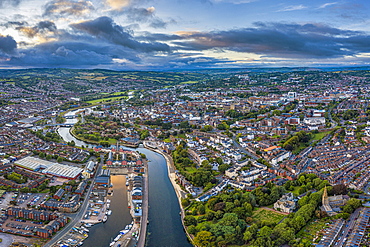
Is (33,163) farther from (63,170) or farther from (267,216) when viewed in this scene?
(267,216)

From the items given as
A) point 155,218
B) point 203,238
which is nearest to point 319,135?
point 155,218

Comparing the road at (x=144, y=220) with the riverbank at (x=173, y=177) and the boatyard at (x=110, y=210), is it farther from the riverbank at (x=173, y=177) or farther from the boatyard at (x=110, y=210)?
the riverbank at (x=173, y=177)

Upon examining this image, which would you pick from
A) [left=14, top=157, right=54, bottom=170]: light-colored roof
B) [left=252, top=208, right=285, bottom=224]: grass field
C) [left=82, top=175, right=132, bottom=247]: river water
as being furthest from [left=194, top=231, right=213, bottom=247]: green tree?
[left=14, top=157, right=54, bottom=170]: light-colored roof

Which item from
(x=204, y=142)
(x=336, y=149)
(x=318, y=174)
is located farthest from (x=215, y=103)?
(x=318, y=174)

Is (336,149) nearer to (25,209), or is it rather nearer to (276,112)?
(276,112)

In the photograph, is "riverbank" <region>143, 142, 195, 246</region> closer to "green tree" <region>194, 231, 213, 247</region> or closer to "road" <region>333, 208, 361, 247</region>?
"green tree" <region>194, 231, 213, 247</region>

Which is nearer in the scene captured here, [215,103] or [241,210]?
[241,210]

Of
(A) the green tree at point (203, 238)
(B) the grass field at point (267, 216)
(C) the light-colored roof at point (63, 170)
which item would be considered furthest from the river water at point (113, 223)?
(B) the grass field at point (267, 216)
